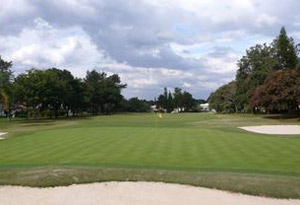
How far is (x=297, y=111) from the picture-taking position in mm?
76312

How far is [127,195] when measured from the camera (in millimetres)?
12430

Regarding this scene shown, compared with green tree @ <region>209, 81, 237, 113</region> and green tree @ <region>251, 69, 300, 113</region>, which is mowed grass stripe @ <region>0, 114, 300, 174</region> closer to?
green tree @ <region>251, 69, 300, 113</region>

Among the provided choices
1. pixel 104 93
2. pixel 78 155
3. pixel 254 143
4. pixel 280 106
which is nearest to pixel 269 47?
pixel 280 106

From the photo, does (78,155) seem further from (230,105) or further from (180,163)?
(230,105)

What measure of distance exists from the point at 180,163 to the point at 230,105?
10703 cm

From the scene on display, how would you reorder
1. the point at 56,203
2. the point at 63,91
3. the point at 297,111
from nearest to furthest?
the point at 56,203, the point at 297,111, the point at 63,91

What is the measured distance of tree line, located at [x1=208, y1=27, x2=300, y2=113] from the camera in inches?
2589

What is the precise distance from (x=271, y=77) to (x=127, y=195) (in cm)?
6100

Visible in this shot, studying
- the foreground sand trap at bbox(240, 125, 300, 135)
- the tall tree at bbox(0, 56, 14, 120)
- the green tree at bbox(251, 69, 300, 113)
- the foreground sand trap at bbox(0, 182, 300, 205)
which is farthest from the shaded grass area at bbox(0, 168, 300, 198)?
the tall tree at bbox(0, 56, 14, 120)

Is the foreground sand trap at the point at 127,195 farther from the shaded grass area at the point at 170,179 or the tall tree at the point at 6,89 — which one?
the tall tree at the point at 6,89

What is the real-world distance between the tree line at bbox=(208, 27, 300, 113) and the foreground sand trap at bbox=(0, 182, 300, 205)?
2122 inches

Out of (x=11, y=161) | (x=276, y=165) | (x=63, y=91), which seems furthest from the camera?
(x=63, y=91)

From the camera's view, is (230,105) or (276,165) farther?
(230,105)

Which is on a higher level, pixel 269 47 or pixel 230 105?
pixel 269 47
